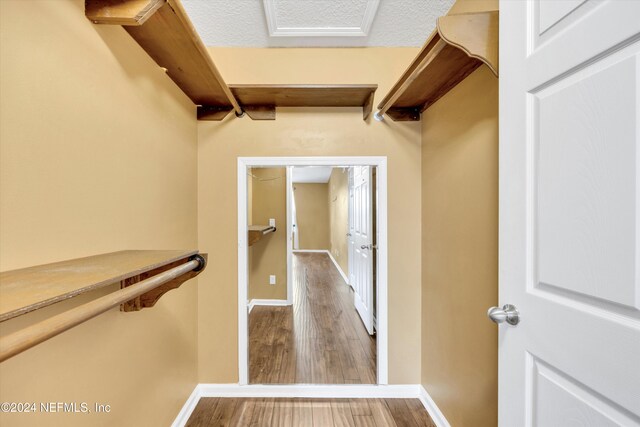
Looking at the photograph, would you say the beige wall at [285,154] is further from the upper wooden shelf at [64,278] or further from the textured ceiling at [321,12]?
the upper wooden shelf at [64,278]

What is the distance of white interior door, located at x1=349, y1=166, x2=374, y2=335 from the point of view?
294 cm

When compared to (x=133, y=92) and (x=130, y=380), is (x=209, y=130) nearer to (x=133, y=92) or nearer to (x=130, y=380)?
(x=133, y=92)

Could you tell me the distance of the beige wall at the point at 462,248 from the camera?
1271 mm

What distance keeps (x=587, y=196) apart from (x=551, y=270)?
0.70ft

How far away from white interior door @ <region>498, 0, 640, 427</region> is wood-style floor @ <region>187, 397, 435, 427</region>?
115cm

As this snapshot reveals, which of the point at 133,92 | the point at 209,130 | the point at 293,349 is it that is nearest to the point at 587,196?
the point at 133,92

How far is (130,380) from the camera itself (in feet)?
4.05

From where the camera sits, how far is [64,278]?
68cm

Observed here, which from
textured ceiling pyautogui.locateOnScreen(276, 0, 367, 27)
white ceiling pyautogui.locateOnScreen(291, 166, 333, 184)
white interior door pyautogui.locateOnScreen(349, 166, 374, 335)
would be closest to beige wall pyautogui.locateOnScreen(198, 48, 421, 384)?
textured ceiling pyautogui.locateOnScreen(276, 0, 367, 27)

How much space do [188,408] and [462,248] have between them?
1.97m

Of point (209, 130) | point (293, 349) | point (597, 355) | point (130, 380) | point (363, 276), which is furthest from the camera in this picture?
point (363, 276)

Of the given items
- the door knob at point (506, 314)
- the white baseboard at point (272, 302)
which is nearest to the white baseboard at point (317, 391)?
the door knob at point (506, 314)

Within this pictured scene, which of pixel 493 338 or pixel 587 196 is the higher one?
pixel 587 196

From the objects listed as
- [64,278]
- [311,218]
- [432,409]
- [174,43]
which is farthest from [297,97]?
[311,218]
